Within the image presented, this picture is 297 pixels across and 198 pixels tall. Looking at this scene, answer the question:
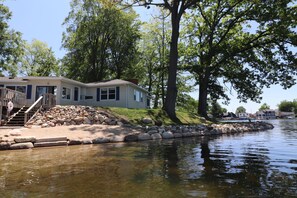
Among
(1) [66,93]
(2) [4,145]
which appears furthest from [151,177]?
(1) [66,93]

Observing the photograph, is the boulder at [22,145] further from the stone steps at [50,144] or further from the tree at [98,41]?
the tree at [98,41]

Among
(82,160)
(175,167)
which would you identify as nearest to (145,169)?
(175,167)

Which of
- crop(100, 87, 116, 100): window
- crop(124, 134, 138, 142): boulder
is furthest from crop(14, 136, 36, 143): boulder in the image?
crop(100, 87, 116, 100): window

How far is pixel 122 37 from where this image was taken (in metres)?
36.5

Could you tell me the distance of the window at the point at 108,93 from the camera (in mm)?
26230

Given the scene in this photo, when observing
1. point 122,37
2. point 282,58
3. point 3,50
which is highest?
point 122,37

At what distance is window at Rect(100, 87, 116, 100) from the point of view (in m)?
26.2

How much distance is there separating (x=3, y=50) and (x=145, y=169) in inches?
1303

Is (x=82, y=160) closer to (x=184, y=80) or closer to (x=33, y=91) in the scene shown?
(x=33, y=91)

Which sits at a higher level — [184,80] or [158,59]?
[158,59]

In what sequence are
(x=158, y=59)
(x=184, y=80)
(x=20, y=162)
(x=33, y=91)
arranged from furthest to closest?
1. (x=184, y=80)
2. (x=158, y=59)
3. (x=33, y=91)
4. (x=20, y=162)

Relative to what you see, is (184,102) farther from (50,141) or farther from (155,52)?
(50,141)

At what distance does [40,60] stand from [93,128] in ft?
117

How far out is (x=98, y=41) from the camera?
37.0 m
